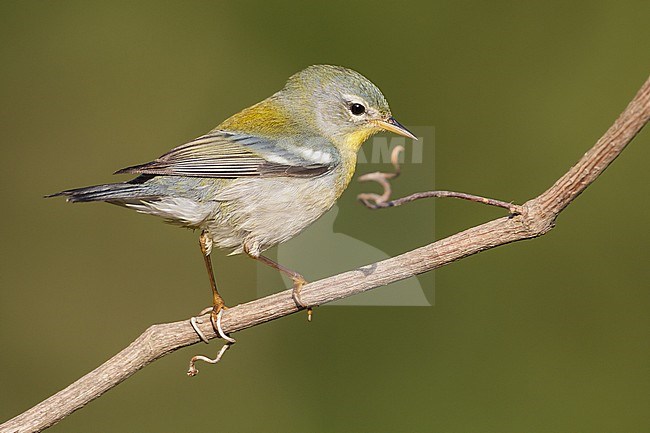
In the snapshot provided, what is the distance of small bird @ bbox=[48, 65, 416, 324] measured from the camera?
96.5 inches

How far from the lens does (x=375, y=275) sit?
203cm

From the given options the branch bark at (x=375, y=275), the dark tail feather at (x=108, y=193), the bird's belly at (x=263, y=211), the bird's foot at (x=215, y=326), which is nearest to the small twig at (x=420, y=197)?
the branch bark at (x=375, y=275)

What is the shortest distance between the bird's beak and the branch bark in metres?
0.84

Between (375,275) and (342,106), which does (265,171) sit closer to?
(342,106)

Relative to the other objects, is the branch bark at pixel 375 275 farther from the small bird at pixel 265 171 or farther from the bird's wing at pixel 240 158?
the bird's wing at pixel 240 158

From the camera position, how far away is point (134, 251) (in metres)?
4.19

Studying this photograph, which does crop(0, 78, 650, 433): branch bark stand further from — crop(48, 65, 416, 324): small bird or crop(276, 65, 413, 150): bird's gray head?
crop(276, 65, 413, 150): bird's gray head

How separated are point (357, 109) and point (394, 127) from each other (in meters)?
0.15

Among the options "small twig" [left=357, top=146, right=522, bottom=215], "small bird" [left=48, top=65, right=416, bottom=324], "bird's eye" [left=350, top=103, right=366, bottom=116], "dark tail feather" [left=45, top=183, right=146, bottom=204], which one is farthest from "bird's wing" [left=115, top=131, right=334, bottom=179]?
"small twig" [left=357, top=146, right=522, bottom=215]

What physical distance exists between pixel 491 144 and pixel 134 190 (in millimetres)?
2038

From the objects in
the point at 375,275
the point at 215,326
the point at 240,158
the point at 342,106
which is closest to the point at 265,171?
the point at 240,158

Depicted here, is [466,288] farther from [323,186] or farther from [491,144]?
[323,186]

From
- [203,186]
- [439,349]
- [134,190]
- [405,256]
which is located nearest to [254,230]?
[203,186]

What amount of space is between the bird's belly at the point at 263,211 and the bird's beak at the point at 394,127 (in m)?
0.35
